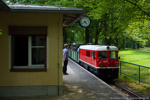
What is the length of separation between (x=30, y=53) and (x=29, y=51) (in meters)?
0.09

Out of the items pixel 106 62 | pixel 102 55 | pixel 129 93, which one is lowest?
pixel 129 93

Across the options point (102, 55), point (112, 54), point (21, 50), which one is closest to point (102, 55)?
point (102, 55)

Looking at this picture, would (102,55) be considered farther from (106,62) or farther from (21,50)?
(21,50)

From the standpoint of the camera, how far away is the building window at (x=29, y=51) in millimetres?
8648

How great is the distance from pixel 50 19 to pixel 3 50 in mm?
2283

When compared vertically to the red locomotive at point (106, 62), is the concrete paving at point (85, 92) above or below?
below

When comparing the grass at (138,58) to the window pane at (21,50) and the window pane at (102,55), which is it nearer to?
the window pane at (102,55)

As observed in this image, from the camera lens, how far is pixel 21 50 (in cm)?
867

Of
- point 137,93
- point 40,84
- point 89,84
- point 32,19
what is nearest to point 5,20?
point 32,19

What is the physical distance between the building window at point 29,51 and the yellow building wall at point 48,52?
25cm

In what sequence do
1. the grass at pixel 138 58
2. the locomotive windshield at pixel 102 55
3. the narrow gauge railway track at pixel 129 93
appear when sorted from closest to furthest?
the narrow gauge railway track at pixel 129 93 → the locomotive windshield at pixel 102 55 → the grass at pixel 138 58

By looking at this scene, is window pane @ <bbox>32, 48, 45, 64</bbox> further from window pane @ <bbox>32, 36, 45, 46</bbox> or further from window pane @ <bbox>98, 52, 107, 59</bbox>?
window pane @ <bbox>98, 52, 107, 59</bbox>

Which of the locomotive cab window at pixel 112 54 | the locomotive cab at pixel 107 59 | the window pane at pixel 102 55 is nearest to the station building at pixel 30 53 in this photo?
the locomotive cab at pixel 107 59

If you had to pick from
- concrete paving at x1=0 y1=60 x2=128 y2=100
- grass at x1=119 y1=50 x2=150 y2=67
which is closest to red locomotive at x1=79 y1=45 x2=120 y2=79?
concrete paving at x1=0 y1=60 x2=128 y2=100
